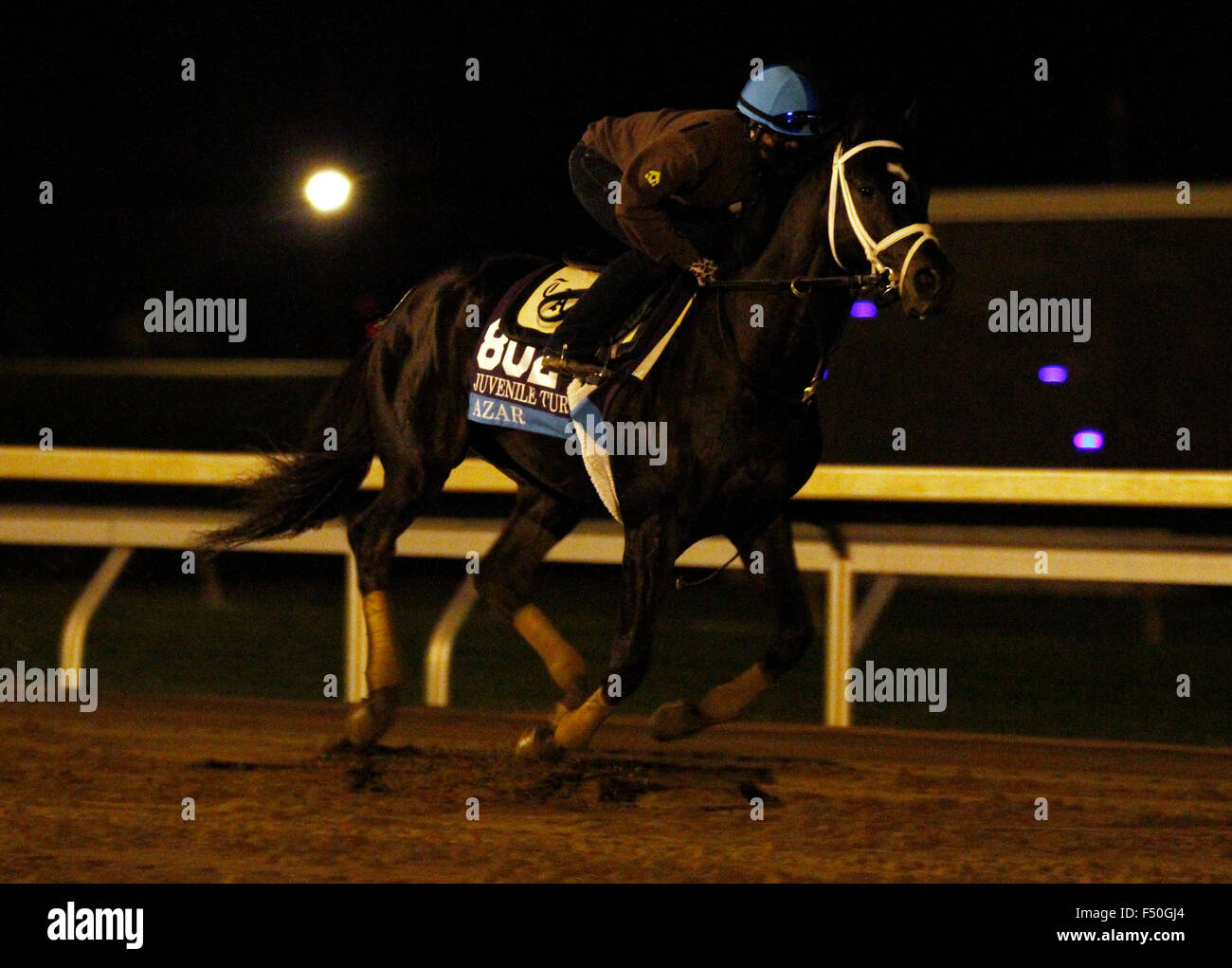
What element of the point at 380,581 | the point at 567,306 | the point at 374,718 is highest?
the point at 567,306

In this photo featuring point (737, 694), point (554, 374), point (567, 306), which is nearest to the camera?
point (737, 694)

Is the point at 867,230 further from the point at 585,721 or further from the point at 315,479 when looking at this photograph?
the point at 315,479

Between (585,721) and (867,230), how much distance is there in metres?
1.52

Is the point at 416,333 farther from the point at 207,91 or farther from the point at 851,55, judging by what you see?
Result: the point at 207,91

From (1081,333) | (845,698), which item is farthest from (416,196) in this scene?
(845,698)

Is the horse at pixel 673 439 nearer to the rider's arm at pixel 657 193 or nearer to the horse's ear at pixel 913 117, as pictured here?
the horse's ear at pixel 913 117

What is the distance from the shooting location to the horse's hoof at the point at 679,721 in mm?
5438

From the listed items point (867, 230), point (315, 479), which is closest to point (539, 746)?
point (315, 479)

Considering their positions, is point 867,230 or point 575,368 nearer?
point 867,230

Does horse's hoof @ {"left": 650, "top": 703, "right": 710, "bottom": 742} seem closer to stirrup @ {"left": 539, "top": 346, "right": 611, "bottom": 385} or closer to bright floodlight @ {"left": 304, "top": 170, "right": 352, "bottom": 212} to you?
stirrup @ {"left": 539, "top": 346, "right": 611, "bottom": 385}

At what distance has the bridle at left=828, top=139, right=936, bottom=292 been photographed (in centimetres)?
462

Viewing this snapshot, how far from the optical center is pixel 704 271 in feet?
16.7

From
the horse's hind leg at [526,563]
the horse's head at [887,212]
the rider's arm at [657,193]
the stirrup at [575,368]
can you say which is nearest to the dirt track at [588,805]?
the horse's hind leg at [526,563]

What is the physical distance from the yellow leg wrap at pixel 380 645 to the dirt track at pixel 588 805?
0.76ft
